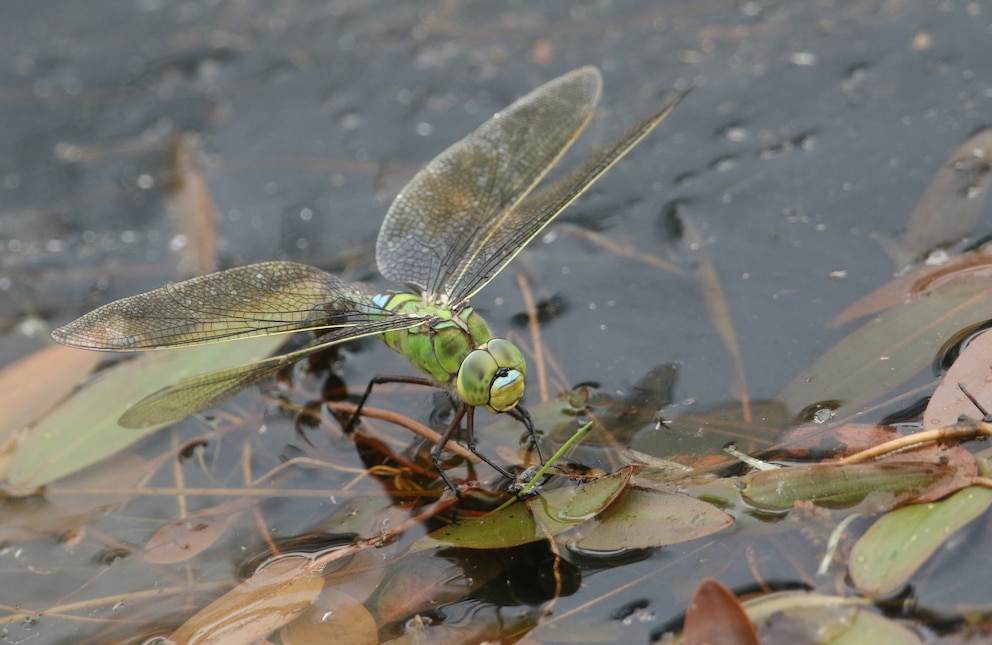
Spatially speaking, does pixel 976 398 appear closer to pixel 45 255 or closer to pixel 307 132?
pixel 307 132

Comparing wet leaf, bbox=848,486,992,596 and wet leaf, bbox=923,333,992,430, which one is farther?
wet leaf, bbox=923,333,992,430

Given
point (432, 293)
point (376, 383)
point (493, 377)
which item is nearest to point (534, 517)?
point (493, 377)

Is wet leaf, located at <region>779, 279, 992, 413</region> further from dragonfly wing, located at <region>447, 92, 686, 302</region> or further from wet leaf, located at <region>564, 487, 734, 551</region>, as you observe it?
dragonfly wing, located at <region>447, 92, 686, 302</region>

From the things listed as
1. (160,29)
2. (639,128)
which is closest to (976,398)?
(639,128)

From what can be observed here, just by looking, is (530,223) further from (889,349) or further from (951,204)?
(951,204)

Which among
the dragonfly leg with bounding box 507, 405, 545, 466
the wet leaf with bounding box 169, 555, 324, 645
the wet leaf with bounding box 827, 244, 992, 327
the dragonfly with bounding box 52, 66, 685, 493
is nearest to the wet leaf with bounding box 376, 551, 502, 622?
the wet leaf with bounding box 169, 555, 324, 645

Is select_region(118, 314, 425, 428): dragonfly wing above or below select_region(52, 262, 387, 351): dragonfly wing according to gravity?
below
